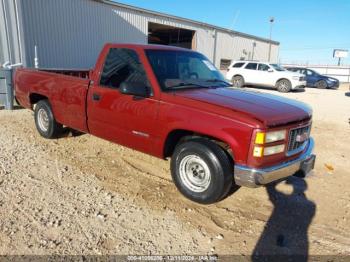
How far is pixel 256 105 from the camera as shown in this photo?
3857mm

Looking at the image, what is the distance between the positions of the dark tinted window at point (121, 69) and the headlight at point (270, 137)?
177 centimetres

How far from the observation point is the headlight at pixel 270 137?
132 inches

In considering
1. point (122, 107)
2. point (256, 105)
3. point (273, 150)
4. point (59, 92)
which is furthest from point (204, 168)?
point (59, 92)

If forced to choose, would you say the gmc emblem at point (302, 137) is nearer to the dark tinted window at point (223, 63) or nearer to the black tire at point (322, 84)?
the black tire at point (322, 84)

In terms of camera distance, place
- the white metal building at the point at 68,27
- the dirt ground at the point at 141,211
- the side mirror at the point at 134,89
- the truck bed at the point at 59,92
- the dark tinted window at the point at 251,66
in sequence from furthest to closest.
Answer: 1. the dark tinted window at the point at 251,66
2. the white metal building at the point at 68,27
3. the truck bed at the point at 59,92
4. the side mirror at the point at 134,89
5. the dirt ground at the point at 141,211

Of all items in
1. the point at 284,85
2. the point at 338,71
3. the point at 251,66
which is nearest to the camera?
the point at 284,85

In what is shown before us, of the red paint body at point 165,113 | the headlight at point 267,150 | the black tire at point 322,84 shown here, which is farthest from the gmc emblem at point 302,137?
the black tire at point 322,84

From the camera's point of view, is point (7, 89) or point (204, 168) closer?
point (204, 168)

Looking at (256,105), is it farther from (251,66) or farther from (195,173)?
(251,66)

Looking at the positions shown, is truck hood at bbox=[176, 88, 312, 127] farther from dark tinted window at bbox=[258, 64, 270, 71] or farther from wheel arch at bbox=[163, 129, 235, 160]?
dark tinted window at bbox=[258, 64, 270, 71]

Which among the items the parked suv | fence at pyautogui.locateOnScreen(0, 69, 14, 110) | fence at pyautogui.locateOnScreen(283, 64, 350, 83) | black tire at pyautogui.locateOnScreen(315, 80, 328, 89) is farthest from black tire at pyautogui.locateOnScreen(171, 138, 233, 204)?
fence at pyautogui.locateOnScreen(283, 64, 350, 83)

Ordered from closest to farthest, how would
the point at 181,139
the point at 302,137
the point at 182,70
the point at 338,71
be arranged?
the point at 302,137
the point at 181,139
the point at 182,70
the point at 338,71

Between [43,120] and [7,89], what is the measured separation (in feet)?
11.7

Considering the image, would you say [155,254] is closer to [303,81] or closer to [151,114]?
[151,114]
